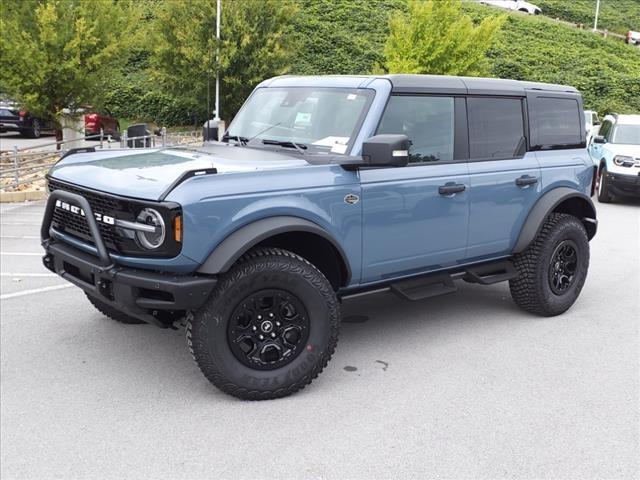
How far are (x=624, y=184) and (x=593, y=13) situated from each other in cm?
4586

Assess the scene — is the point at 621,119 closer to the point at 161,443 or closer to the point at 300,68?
the point at 161,443

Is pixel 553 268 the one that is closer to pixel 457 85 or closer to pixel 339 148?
pixel 457 85

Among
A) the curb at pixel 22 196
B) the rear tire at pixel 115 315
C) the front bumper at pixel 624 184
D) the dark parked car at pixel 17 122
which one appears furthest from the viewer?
the dark parked car at pixel 17 122

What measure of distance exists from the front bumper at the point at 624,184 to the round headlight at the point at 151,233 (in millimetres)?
11228

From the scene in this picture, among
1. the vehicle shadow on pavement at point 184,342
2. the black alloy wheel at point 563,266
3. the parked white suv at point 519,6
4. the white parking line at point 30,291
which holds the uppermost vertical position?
the parked white suv at point 519,6

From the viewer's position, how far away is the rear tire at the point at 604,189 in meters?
12.9

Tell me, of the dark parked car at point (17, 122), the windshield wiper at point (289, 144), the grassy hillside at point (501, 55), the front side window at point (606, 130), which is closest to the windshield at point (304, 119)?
the windshield wiper at point (289, 144)

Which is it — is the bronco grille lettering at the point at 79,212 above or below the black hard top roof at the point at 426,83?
below

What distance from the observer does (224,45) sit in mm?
21375

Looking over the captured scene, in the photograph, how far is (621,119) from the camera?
13781 millimetres

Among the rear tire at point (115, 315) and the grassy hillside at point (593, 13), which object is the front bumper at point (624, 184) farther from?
the grassy hillside at point (593, 13)

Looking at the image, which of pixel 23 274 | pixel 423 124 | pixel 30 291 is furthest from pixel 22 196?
pixel 423 124

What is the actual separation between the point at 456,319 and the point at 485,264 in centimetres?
59

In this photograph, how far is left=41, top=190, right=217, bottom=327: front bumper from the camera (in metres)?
3.51
